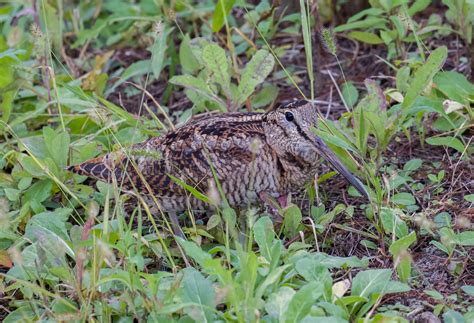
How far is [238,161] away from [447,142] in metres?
1.04

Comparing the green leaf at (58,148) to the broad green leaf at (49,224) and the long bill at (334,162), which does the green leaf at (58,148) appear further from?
the long bill at (334,162)

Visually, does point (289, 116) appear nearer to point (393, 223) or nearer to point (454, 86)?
point (393, 223)

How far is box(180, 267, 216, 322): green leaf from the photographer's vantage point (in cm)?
316

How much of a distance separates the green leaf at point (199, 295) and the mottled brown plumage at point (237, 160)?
774mm

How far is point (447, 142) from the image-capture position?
4.30m

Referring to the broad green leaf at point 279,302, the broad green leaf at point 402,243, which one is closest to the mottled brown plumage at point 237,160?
the broad green leaf at point 402,243

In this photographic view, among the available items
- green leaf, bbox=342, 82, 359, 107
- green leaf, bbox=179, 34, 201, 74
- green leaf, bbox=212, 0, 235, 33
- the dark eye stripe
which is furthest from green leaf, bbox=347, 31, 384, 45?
the dark eye stripe

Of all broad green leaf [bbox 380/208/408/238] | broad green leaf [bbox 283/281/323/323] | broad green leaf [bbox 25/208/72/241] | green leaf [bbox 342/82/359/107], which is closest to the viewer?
broad green leaf [bbox 283/281/323/323]

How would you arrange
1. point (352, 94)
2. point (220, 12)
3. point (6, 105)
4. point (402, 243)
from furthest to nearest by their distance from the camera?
point (220, 12) → point (352, 94) → point (6, 105) → point (402, 243)

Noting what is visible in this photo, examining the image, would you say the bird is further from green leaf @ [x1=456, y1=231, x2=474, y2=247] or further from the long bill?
green leaf @ [x1=456, y1=231, x2=474, y2=247]

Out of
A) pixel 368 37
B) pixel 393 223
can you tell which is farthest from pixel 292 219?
pixel 368 37

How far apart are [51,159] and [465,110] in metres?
2.09

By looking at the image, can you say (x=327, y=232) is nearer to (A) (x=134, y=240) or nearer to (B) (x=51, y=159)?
(A) (x=134, y=240)

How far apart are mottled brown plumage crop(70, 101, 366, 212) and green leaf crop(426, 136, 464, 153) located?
50 centimetres
